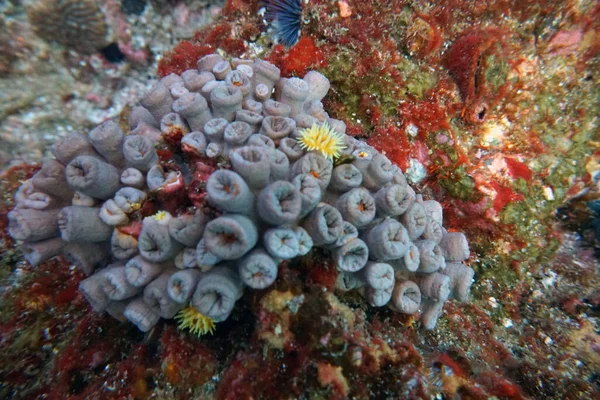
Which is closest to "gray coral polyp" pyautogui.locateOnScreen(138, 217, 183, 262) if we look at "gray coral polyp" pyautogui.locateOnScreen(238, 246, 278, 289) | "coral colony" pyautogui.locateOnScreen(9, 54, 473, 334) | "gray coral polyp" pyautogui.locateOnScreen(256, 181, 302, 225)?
"coral colony" pyautogui.locateOnScreen(9, 54, 473, 334)

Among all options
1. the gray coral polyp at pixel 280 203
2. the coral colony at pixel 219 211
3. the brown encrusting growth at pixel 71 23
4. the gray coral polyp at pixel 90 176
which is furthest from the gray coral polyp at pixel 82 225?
the brown encrusting growth at pixel 71 23

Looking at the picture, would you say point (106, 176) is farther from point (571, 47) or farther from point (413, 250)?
point (571, 47)

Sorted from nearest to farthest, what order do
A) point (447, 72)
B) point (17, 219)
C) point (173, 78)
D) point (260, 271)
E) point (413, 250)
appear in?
point (260, 271) → point (17, 219) → point (413, 250) → point (173, 78) → point (447, 72)

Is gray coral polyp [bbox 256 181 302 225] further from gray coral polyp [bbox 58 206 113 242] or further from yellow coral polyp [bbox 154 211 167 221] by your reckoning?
gray coral polyp [bbox 58 206 113 242]

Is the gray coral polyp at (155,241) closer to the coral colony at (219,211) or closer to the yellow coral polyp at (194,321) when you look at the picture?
the coral colony at (219,211)

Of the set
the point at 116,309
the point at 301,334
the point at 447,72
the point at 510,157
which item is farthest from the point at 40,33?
the point at 510,157
